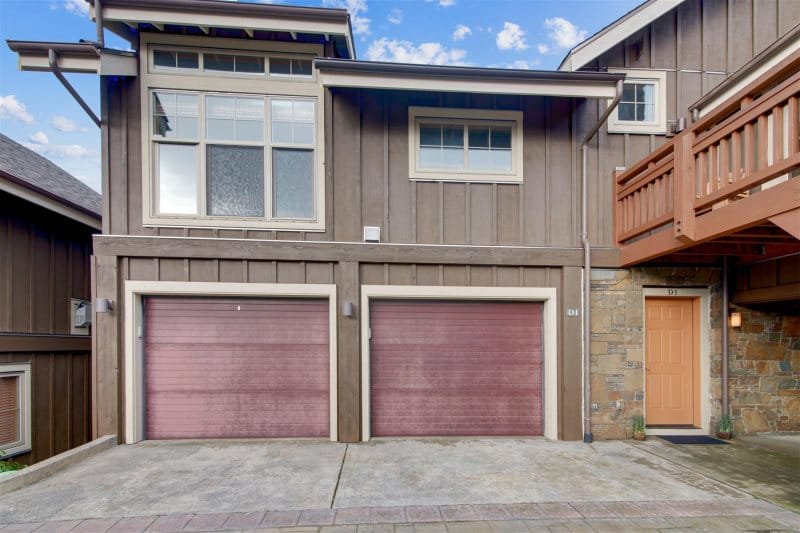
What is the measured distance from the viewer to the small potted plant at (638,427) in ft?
15.6

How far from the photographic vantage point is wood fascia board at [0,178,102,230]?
16.4ft

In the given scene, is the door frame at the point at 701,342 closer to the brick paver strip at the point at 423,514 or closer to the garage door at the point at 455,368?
the garage door at the point at 455,368

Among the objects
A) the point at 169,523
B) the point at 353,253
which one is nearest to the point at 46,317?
the point at 169,523

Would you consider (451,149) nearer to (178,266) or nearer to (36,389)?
(178,266)

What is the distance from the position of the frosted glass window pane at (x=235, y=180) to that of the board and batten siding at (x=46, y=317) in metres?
3.24

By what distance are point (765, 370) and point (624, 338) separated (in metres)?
2.11

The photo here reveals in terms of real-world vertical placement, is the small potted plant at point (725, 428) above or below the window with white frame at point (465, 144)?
below

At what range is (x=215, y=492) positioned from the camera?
3373 millimetres

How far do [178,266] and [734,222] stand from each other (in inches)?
244

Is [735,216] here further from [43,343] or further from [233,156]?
[43,343]

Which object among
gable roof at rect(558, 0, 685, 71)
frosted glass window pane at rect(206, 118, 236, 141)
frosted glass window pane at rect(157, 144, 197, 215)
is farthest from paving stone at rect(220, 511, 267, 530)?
gable roof at rect(558, 0, 685, 71)

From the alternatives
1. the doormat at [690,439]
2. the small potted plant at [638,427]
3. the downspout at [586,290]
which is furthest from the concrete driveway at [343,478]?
the doormat at [690,439]

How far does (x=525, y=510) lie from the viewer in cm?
306

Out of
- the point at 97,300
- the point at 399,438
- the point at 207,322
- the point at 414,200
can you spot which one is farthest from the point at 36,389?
the point at 414,200
